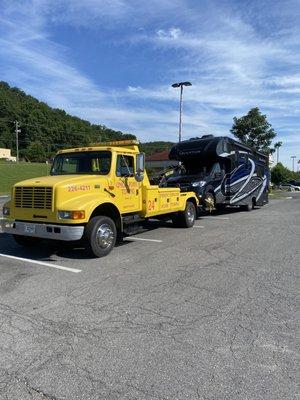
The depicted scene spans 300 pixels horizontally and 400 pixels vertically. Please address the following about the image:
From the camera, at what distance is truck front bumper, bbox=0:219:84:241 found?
307 inches

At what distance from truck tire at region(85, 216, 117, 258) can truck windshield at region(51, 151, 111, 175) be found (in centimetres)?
127

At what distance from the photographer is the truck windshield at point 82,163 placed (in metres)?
9.40

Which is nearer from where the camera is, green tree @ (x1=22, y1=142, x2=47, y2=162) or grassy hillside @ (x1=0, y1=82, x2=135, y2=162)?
green tree @ (x1=22, y1=142, x2=47, y2=162)

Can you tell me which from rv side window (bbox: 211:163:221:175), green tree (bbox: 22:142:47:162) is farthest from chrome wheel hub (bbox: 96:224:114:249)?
green tree (bbox: 22:142:47:162)

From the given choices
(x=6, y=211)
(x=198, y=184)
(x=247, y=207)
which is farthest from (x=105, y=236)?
(x=247, y=207)

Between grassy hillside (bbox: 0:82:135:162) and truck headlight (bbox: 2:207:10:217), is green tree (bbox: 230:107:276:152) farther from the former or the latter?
grassy hillside (bbox: 0:82:135:162)

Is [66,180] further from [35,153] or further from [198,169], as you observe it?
[35,153]

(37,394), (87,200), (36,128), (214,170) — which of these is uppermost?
(36,128)

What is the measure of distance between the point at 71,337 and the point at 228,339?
167 centimetres

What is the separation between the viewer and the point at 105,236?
8.52 m

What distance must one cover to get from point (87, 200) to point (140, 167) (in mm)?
2115

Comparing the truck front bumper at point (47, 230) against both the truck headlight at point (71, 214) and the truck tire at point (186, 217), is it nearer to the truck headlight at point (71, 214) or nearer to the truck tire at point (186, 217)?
the truck headlight at point (71, 214)

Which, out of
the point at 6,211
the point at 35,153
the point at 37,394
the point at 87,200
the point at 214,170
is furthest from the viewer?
the point at 35,153

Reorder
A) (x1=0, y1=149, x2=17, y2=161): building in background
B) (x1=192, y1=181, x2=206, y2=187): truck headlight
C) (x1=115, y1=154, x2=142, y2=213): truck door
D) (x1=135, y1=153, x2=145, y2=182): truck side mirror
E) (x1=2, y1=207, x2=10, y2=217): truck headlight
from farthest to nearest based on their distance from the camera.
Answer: (x1=0, y1=149, x2=17, y2=161): building in background → (x1=192, y1=181, x2=206, y2=187): truck headlight → (x1=135, y1=153, x2=145, y2=182): truck side mirror → (x1=115, y1=154, x2=142, y2=213): truck door → (x1=2, y1=207, x2=10, y2=217): truck headlight
